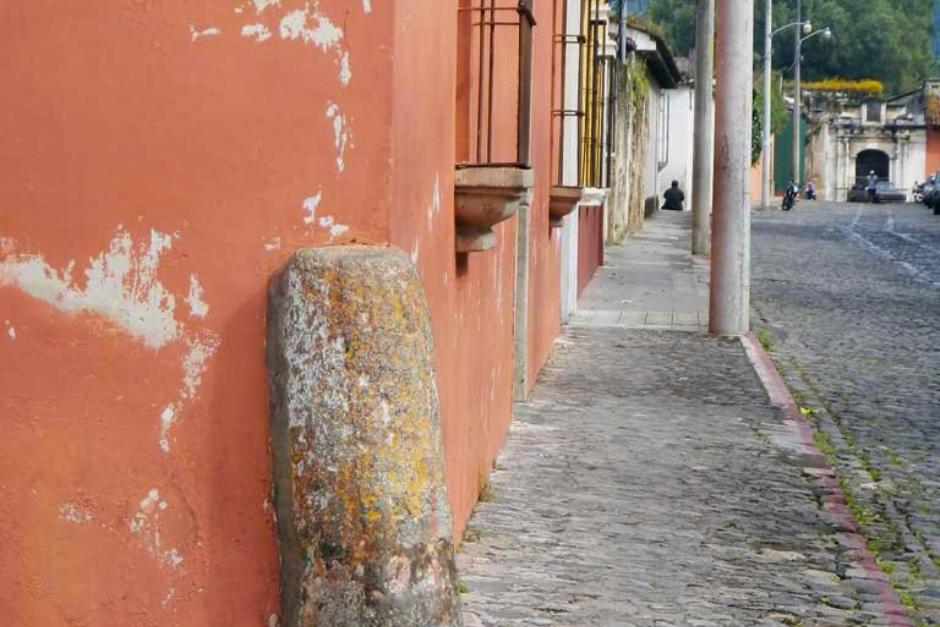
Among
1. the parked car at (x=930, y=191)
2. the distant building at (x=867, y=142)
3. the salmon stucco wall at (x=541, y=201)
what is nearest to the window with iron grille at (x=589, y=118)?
the salmon stucco wall at (x=541, y=201)

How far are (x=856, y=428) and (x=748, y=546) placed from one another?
3427 mm

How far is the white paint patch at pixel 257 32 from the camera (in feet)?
14.1

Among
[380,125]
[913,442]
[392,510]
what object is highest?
[380,125]

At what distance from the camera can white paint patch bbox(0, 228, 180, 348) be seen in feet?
14.2

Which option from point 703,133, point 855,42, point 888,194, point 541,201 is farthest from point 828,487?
point 855,42

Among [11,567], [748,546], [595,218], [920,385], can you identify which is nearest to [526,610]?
[748,546]

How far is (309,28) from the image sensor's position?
4324mm

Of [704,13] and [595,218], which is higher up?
[704,13]

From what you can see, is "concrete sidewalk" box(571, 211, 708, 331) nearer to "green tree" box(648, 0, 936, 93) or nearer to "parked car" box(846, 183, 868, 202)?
"parked car" box(846, 183, 868, 202)

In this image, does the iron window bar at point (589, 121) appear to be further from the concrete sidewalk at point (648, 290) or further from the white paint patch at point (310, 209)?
the white paint patch at point (310, 209)

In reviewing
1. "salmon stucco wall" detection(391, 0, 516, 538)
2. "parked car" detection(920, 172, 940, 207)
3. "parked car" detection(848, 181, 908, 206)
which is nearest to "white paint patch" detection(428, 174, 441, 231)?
"salmon stucco wall" detection(391, 0, 516, 538)

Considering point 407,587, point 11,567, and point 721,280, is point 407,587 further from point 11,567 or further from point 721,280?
point 721,280

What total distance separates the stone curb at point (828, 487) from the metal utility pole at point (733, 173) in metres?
1.01

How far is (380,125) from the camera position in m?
4.40
